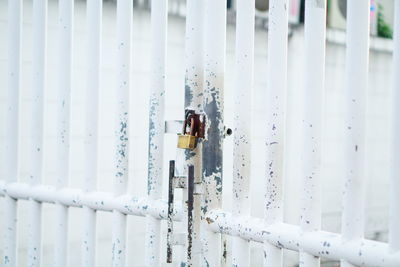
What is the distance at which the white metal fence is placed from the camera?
93cm

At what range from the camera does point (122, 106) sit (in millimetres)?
1252

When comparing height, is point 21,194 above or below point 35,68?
Answer: below

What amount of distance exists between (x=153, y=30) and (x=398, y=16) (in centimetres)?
57

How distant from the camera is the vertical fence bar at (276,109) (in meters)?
1.04

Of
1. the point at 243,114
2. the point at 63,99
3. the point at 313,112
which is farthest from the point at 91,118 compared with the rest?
the point at 313,112

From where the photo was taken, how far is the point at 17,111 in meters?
1.47

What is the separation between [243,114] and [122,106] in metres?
0.33

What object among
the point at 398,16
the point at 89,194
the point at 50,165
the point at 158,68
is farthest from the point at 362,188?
the point at 50,165

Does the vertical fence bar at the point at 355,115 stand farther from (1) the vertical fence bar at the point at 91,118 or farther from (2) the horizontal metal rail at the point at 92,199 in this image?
(1) the vertical fence bar at the point at 91,118

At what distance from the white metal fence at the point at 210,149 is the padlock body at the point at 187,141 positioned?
0.02 m

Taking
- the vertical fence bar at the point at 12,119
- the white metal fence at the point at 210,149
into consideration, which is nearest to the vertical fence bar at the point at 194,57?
the white metal fence at the point at 210,149

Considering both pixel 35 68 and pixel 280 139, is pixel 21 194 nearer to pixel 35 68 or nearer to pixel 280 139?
pixel 35 68

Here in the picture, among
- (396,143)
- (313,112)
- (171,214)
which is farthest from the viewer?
(171,214)

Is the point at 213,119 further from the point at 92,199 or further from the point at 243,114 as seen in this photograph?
the point at 92,199
